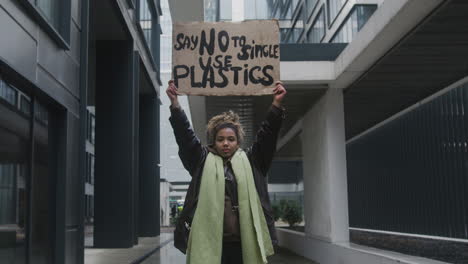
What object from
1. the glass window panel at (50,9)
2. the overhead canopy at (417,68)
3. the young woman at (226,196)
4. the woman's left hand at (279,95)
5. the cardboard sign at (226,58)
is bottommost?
the young woman at (226,196)

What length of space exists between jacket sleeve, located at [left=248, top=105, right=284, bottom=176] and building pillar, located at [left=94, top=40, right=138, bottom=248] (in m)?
15.5

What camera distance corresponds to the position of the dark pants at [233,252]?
372 cm

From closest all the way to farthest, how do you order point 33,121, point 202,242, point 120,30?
point 202,242, point 33,121, point 120,30

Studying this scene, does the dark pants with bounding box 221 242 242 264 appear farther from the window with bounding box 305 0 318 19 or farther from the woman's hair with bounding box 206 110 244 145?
the window with bounding box 305 0 318 19

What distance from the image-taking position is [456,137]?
15680mm

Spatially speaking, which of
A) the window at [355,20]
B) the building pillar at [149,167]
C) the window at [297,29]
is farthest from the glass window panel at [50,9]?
the window at [297,29]

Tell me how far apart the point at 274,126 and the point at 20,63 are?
4.85 m

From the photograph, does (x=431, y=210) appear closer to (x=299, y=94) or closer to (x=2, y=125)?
(x=299, y=94)

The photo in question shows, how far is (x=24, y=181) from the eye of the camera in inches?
336

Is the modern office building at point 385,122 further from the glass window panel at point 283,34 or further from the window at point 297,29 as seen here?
the glass window panel at point 283,34

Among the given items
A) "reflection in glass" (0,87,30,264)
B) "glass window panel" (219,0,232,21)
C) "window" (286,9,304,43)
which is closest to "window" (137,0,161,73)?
"glass window panel" (219,0,232,21)

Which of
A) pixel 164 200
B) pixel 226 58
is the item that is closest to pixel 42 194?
pixel 226 58

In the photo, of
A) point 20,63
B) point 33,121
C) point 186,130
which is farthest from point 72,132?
point 186,130

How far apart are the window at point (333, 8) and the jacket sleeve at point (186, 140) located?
2838 centimetres
